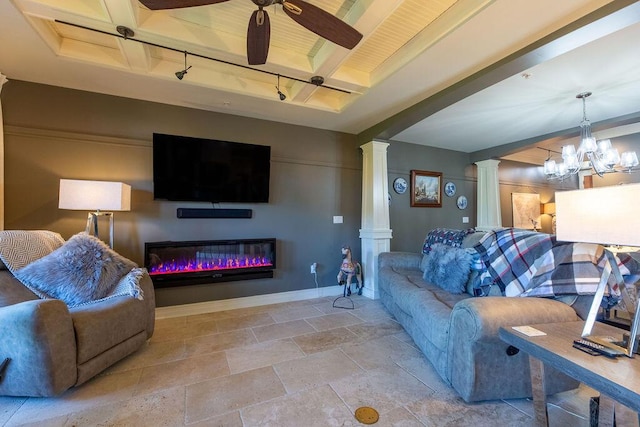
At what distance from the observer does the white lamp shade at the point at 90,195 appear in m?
2.50

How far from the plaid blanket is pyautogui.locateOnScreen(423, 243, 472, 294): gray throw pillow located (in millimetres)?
150

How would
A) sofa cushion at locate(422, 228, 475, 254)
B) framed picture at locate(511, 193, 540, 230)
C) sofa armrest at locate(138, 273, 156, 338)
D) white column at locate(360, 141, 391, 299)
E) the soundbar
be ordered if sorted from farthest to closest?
framed picture at locate(511, 193, 540, 230)
white column at locate(360, 141, 391, 299)
the soundbar
sofa cushion at locate(422, 228, 475, 254)
sofa armrest at locate(138, 273, 156, 338)

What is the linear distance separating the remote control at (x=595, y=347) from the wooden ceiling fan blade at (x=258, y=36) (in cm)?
230

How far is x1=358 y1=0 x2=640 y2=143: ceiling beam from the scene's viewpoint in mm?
1659

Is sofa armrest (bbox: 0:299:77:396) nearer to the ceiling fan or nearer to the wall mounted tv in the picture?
the wall mounted tv

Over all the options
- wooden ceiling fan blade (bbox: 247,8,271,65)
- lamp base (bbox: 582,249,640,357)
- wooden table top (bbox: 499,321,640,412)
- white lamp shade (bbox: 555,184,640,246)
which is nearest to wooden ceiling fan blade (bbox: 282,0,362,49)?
wooden ceiling fan blade (bbox: 247,8,271,65)

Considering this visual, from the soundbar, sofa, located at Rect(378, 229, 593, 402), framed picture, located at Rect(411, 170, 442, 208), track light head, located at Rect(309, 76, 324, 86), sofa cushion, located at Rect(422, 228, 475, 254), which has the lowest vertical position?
sofa, located at Rect(378, 229, 593, 402)

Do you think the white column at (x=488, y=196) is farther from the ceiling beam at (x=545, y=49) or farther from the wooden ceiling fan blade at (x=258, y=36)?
the wooden ceiling fan blade at (x=258, y=36)

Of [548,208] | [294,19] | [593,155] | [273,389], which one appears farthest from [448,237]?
[548,208]

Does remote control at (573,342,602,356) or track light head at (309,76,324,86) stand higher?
track light head at (309,76,324,86)

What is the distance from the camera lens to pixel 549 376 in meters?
1.74

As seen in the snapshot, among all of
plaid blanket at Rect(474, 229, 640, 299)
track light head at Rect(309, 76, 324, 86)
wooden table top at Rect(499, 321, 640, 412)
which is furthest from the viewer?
track light head at Rect(309, 76, 324, 86)

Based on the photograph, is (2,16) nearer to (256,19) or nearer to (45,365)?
(256,19)

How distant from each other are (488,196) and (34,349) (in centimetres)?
623
